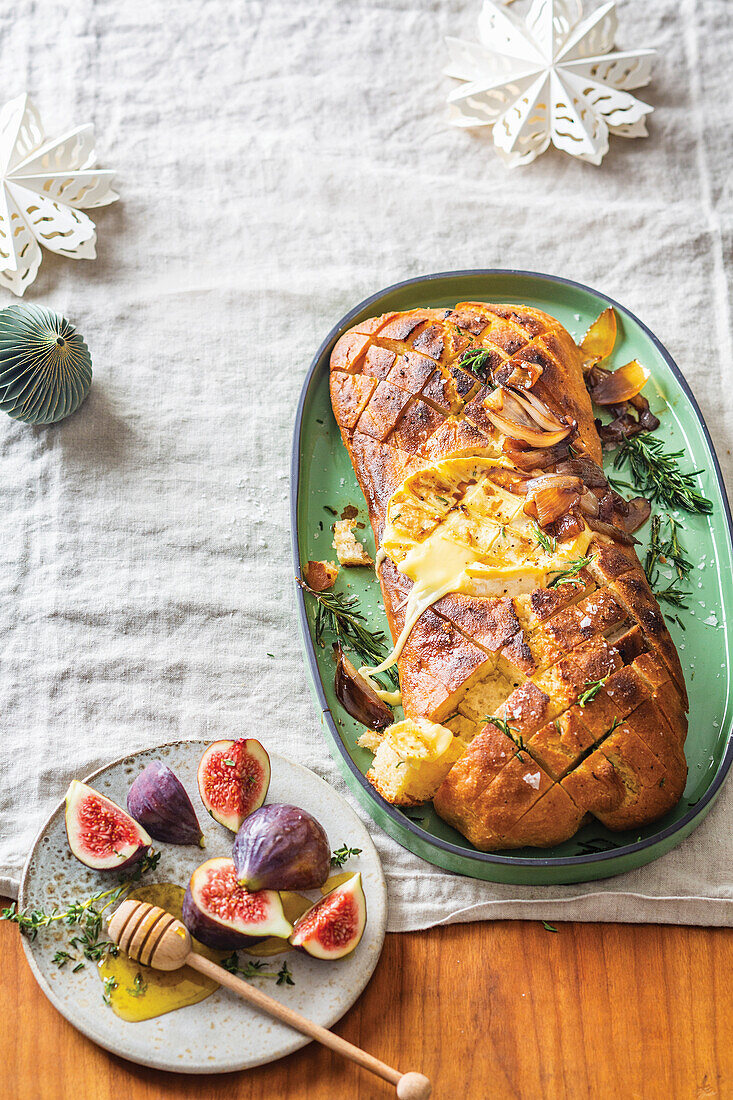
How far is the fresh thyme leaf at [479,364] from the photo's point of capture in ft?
11.2

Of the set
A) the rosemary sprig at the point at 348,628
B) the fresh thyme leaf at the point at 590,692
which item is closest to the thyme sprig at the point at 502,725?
the fresh thyme leaf at the point at 590,692

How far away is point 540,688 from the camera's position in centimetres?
293

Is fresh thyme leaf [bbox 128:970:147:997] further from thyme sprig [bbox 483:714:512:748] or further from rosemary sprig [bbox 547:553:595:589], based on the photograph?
rosemary sprig [bbox 547:553:595:589]

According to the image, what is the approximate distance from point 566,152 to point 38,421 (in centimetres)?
269

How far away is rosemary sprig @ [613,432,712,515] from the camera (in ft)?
11.8

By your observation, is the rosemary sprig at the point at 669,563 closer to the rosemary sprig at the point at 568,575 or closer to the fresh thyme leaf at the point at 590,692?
the rosemary sprig at the point at 568,575

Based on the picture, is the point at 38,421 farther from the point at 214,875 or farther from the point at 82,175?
the point at 214,875

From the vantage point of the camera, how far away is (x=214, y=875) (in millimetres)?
2822

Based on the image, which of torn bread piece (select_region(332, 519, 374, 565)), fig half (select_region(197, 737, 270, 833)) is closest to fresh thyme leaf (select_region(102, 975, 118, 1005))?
fig half (select_region(197, 737, 270, 833))

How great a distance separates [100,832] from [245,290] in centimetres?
232

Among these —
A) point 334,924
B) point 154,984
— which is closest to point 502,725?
point 334,924

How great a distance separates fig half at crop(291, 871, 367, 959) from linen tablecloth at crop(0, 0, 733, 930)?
0.22m

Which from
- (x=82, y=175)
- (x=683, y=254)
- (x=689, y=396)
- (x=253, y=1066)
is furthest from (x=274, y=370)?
(x=253, y=1066)

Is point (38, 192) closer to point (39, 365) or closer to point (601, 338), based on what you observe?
point (39, 365)
